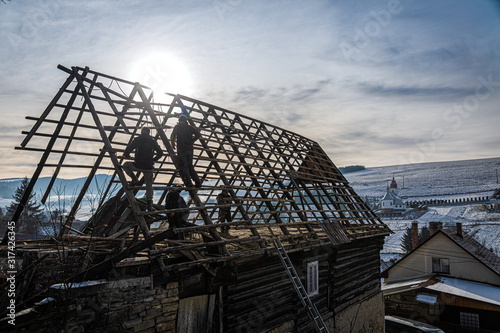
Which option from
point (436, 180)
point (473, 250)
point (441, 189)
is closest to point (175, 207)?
point (473, 250)

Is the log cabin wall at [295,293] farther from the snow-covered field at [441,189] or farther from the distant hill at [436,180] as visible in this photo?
the distant hill at [436,180]

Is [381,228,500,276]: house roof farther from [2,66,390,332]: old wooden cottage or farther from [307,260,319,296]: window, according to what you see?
[307,260,319,296]: window

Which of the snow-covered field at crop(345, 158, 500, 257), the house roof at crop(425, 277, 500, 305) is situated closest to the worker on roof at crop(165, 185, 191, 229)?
the house roof at crop(425, 277, 500, 305)

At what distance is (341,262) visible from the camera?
12961 millimetres

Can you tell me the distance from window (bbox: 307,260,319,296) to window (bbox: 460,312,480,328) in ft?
46.9

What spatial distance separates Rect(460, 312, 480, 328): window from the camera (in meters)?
19.8

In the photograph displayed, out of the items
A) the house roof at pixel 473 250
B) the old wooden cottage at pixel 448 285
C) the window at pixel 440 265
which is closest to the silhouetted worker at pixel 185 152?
the old wooden cottage at pixel 448 285

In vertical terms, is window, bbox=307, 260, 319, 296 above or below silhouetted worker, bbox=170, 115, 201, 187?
below

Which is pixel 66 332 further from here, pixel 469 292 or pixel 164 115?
pixel 469 292

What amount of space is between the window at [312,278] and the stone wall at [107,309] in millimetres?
5598

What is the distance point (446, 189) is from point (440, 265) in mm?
92376

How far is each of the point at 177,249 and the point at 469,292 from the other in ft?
68.0

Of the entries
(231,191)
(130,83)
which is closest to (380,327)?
(231,191)

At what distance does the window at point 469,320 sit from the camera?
1980cm
